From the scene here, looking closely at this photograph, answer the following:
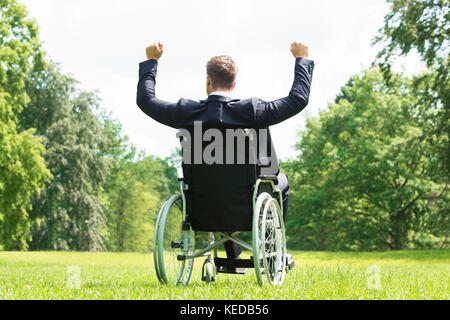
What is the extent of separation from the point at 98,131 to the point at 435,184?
20169 mm

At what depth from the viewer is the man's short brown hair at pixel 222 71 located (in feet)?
13.3

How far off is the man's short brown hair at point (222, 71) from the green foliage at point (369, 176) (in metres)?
23.5

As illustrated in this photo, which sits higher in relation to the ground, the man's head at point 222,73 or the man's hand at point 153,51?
the man's hand at point 153,51

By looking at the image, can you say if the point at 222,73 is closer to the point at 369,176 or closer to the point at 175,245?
the point at 175,245

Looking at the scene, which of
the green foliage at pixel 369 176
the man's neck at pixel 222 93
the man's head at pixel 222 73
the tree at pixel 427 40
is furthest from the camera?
the green foliage at pixel 369 176

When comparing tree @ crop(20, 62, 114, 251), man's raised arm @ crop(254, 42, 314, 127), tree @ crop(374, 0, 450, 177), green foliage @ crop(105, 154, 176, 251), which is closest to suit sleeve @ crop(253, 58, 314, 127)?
man's raised arm @ crop(254, 42, 314, 127)

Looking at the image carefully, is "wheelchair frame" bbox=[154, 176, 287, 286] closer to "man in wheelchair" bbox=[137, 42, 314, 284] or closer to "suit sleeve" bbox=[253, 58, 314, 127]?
"man in wheelchair" bbox=[137, 42, 314, 284]

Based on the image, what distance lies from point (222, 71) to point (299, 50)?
67 centimetres

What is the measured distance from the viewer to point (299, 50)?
13.6ft

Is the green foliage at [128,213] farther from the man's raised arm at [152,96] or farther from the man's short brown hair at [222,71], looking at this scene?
the man's short brown hair at [222,71]

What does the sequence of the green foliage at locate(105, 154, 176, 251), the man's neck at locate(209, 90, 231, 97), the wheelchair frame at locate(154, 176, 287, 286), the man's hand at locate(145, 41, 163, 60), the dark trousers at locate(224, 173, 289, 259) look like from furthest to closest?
the green foliage at locate(105, 154, 176, 251)
the dark trousers at locate(224, 173, 289, 259)
the man's hand at locate(145, 41, 163, 60)
the man's neck at locate(209, 90, 231, 97)
the wheelchair frame at locate(154, 176, 287, 286)

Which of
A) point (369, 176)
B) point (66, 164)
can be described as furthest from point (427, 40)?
point (66, 164)

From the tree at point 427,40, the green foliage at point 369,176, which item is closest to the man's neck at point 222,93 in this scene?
the tree at point 427,40

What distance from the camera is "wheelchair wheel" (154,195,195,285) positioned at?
402 cm
